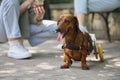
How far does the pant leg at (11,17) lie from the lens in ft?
18.3

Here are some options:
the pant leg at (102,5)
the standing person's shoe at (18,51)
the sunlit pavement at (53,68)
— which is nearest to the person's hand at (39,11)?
the standing person's shoe at (18,51)

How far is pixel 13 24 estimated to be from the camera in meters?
5.62

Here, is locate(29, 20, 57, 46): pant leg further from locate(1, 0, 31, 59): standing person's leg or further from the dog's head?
the dog's head

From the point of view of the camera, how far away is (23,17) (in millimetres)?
5773

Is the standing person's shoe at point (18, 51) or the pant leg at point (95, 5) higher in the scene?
the pant leg at point (95, 5)

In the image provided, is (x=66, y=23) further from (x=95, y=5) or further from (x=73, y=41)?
(x=95, y=5)

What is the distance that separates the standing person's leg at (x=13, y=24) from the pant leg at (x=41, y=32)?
23 cm

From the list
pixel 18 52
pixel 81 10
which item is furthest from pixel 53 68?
pixel 81 10

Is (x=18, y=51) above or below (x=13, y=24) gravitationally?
below

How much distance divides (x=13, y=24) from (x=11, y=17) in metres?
0.09

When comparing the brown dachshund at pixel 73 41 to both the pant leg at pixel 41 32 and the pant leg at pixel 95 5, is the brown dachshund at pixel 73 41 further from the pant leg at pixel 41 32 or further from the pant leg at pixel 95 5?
the pant leg at pixel 95 5

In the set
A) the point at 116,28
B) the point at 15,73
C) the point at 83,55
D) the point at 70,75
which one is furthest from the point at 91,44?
the point at 116,28

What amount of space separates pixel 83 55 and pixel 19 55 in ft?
3.47

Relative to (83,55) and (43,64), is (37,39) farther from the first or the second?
(83,55)
